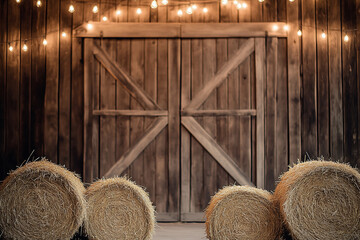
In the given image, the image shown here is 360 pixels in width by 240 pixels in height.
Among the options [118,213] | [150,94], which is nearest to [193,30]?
[150,94]

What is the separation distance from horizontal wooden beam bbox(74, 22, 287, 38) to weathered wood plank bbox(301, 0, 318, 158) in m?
0.31

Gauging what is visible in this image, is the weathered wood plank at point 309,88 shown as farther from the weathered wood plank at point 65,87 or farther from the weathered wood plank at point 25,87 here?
the weathered wood plank at point 25,87

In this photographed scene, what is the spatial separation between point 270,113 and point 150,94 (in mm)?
1522

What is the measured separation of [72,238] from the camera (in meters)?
3.37

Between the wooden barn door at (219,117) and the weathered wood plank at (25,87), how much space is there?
1962mm

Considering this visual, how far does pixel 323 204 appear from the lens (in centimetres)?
316

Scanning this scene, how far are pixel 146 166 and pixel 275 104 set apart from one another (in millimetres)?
1792

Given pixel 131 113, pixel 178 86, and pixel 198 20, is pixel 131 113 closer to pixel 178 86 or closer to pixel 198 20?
pixel 178 86

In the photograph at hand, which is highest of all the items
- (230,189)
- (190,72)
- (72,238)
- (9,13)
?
(9,13)

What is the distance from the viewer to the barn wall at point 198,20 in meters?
4.75

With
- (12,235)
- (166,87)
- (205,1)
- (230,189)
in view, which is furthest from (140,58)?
(12,235)

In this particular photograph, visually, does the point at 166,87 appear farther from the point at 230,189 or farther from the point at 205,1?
the point at 230,189

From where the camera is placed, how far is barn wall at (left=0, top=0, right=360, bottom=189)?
4.75m

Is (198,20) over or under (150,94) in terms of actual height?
over
